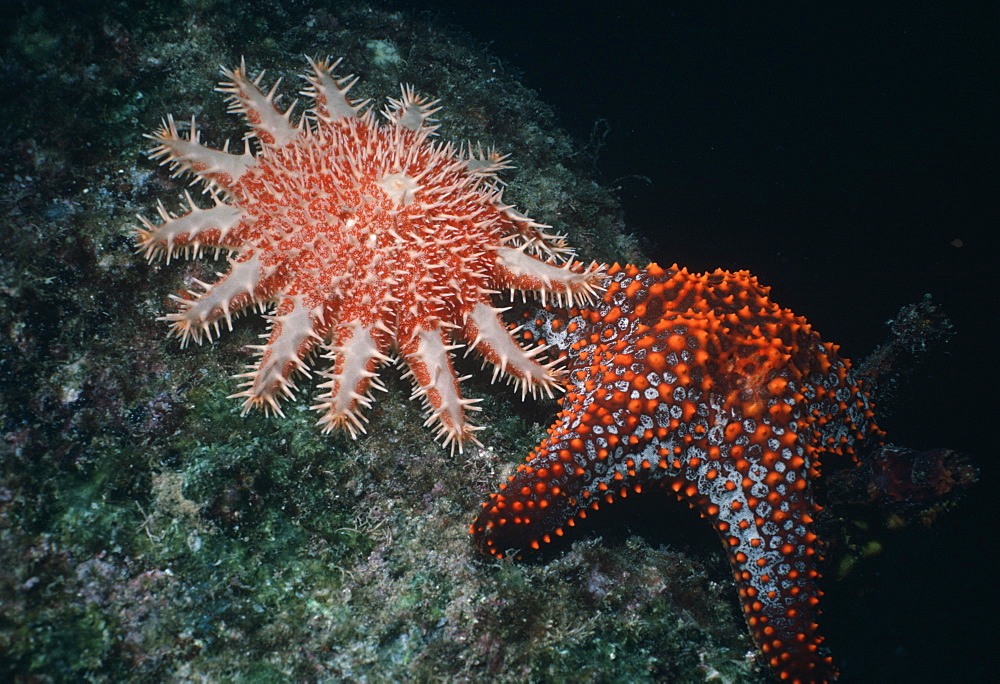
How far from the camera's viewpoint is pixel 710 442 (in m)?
2.83

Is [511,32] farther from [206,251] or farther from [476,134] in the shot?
[206,251]

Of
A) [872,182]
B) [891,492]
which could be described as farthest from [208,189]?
[872,182]

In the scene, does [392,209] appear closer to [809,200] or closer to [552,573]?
[552,573]

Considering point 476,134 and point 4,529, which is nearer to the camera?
point 4,529

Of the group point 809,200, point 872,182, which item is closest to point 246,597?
point 809,200

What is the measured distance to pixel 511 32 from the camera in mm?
7410

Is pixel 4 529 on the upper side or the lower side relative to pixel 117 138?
lower

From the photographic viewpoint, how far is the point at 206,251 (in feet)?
10.1

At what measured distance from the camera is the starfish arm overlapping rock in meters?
2.60

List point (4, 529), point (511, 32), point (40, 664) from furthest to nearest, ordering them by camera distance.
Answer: point (511, 32) < point (4, 529) < point (40, 664)

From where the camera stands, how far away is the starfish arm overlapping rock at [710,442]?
2604mm

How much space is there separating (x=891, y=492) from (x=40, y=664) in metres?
4.72

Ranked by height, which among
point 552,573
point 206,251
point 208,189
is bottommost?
point 552,573

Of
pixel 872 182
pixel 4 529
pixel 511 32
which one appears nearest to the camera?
pixel 4 529
